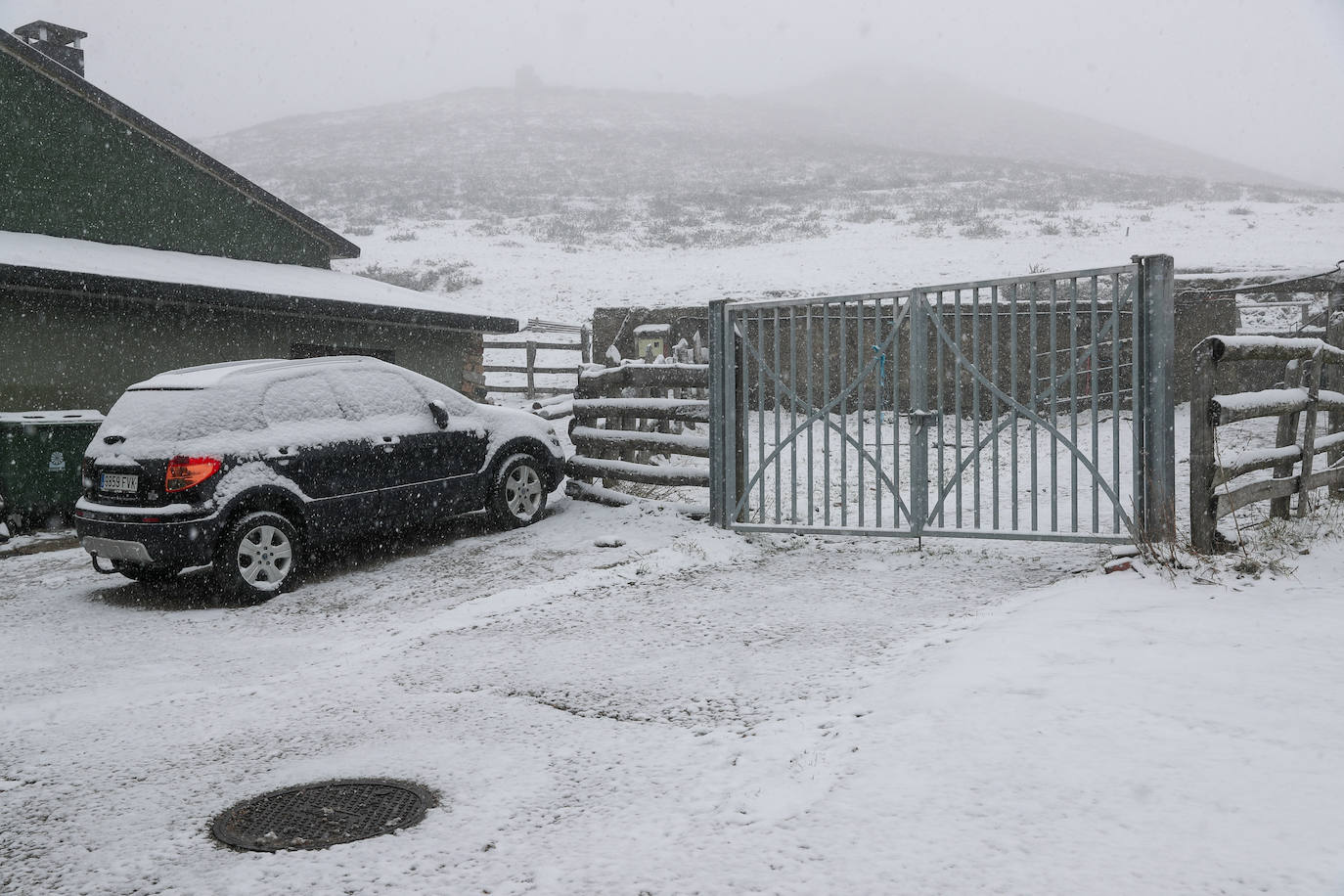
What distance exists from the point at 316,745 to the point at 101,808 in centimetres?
83

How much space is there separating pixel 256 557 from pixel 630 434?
405cm

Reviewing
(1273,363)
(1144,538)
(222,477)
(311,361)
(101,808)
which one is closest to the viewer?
(101,808)

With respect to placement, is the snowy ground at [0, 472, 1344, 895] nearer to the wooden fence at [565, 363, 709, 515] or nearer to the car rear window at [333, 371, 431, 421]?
the car rear window at [333, 371, 431, 421]

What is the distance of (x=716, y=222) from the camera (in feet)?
142

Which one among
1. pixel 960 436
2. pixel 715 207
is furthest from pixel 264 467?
pixel 715 207

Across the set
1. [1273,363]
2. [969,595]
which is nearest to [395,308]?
[969,595]

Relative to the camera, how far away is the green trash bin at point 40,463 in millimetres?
9727

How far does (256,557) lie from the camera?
7.14 m

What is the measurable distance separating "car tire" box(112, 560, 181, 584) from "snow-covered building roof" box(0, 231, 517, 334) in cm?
431

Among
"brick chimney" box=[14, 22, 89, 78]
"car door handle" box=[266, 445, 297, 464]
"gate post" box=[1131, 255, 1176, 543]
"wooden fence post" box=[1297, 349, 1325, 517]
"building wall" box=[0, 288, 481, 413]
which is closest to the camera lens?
"gate post" box=[1131, 255, 1176, 543]

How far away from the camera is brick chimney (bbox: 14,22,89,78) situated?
15.1 m

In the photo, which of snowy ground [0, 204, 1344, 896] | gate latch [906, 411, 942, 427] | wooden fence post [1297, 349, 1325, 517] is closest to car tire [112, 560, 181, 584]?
snowy ground [0, 204, 1344, 896]

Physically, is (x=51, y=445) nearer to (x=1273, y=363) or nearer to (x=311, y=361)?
(x=311, y=361)

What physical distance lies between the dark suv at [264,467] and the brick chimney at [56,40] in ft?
35.2
